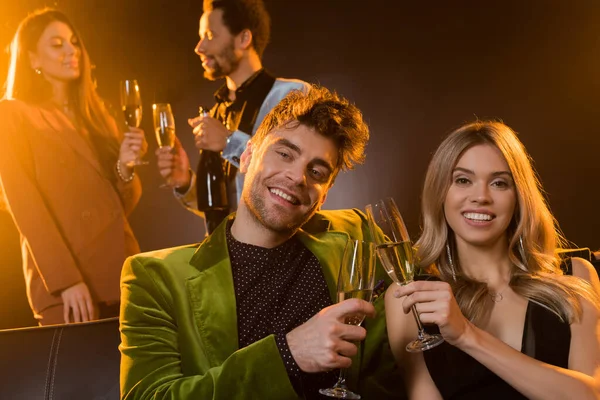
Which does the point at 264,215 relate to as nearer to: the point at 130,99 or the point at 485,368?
the point at 485,368

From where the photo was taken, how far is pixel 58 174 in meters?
3.07

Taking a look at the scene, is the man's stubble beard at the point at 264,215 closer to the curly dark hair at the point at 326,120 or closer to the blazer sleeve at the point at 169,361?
the curly dark hair at the point at 326,120

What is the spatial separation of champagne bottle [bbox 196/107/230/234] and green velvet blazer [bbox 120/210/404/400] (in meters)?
1.11

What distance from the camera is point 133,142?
3.26m

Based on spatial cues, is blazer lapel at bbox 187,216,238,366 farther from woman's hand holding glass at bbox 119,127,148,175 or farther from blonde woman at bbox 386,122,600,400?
woman's hand holding glass at bbox 119,127,148,175

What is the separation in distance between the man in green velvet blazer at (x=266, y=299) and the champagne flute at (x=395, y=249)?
0.19 m

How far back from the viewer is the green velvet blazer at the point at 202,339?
68.7 inches

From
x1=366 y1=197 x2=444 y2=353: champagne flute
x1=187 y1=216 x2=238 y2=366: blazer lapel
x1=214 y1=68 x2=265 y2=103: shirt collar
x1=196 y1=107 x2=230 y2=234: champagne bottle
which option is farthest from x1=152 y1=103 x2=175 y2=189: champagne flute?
x1=366 y1=197 x2=444 y2=353: champagne flute

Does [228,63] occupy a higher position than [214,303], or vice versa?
[228,63]

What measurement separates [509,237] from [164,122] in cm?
161

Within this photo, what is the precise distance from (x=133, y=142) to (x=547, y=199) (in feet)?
6.97

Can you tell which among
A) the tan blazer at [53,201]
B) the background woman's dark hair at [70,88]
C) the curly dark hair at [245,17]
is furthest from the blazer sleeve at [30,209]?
the curly dark hair at [245,17]

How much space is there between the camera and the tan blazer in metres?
2.99

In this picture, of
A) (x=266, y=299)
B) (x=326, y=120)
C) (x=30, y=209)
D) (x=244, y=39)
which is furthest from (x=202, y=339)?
(x=244, y=39)
